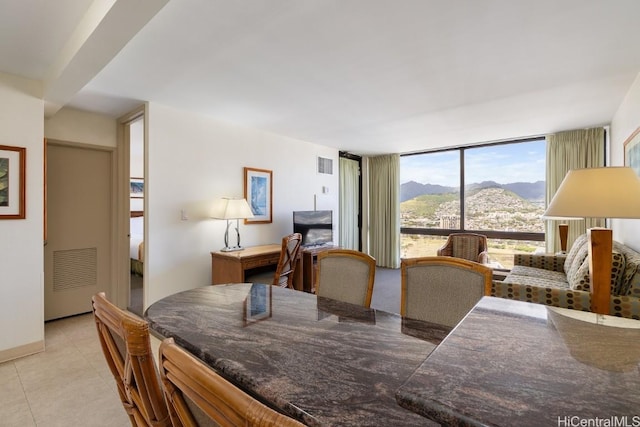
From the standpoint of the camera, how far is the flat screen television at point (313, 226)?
443cm

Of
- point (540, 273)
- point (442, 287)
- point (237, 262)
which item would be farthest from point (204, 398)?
point (540, 273)

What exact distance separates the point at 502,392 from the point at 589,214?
130 cm

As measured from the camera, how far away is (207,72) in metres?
2.52

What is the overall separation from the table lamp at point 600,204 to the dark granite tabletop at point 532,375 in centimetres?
68

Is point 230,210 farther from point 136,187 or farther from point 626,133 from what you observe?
point 626,133

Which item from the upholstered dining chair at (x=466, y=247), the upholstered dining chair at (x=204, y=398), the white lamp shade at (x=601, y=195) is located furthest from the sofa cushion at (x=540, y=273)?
the upholstered dining chair at (x=204, y=398)

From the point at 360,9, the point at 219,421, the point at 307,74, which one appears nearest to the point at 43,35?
the point at 307,74

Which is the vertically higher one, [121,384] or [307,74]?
[307,74]

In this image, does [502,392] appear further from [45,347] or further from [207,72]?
[45,347]

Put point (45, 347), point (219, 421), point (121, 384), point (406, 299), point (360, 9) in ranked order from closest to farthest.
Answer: point (219, 421) → point (121, 384) → point (406, 299) → point (360, 9) → point (45, 347)

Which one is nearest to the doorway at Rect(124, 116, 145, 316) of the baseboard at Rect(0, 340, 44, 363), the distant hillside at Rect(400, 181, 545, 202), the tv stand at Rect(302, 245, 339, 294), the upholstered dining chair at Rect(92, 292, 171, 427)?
the baseboard at Rect(0, 340, 44, 363)

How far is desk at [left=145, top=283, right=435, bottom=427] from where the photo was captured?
70 centimetres

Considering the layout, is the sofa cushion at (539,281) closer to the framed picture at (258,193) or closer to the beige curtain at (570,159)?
the beige curtain at (570,159)

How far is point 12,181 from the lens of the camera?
250cm
